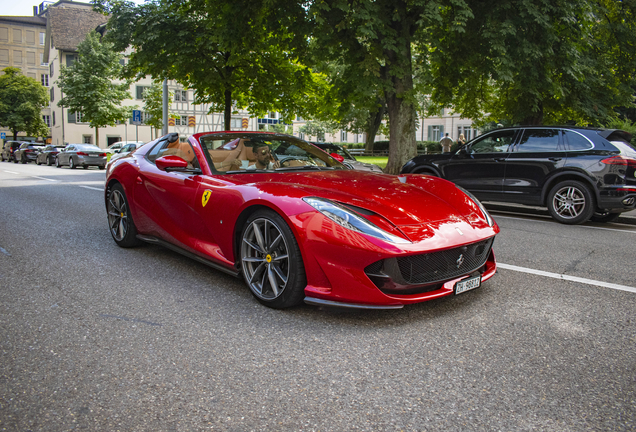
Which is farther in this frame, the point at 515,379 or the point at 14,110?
the point at 14,110

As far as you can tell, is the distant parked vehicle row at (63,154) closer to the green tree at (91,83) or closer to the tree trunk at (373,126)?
the green tree at (91,83)

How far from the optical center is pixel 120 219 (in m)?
5.82

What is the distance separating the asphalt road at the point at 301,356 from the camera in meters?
2.34

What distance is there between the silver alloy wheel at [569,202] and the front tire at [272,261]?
21.9 feet

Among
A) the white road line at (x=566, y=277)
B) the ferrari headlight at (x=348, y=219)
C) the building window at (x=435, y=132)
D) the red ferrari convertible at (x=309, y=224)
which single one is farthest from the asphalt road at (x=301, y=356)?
the building window at (x=435, y=132)

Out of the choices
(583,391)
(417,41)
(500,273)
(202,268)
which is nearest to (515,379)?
(583,391)

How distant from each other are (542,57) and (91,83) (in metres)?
37.8

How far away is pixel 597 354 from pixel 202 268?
3.37 meters

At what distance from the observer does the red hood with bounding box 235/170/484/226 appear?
11.8 feet

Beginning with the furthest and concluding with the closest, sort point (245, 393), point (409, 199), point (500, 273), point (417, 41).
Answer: point (417, 41)
point (500, 273)
point (409, 199)
point (245, 393)

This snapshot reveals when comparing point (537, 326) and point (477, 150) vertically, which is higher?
point (477, 150)

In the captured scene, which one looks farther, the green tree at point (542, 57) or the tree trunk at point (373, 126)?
the tree trunk at point (373, 126)

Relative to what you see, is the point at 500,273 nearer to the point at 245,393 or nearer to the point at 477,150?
the point at 245,393

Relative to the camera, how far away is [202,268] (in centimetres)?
493
